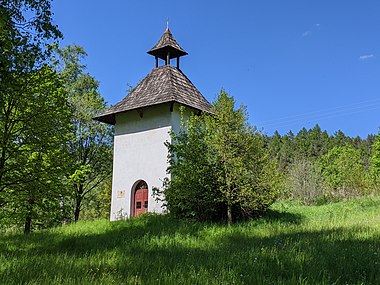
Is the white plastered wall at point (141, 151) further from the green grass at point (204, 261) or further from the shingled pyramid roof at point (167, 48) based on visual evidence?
the green grass at point (204, 261)

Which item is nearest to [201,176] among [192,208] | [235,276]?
[192,208]

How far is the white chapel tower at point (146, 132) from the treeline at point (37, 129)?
8.34 feet

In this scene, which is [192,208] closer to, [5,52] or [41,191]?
[41,191]

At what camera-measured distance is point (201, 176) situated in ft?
44.8

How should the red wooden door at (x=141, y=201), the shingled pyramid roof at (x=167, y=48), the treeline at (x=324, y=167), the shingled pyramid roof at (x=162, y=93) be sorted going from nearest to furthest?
the shingled pyramid roof at (x=162, y=93) < the red wooden door at (x=141, y=201) < the shingled pyramid roof at (x=167, y=48) < the treeline at (x=324, y=167)

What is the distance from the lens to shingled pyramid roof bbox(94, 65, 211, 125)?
721 inches

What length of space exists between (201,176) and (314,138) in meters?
84.8

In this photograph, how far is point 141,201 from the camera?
18719 millimetres

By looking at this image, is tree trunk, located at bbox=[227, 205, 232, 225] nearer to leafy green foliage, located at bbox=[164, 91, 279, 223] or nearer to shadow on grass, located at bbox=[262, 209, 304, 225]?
leafy green foliage, located at bbox=[164, 91, 279, 223]

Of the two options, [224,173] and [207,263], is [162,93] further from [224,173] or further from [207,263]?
[207,263]

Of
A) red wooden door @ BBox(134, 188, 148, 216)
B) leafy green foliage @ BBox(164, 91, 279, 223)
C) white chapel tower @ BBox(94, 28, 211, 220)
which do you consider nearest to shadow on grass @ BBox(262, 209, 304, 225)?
leafy green foliage @ BBox(164, 91, 279, 223)

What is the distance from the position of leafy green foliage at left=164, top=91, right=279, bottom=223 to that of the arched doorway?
4.34 metres

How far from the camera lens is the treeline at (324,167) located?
956 inches

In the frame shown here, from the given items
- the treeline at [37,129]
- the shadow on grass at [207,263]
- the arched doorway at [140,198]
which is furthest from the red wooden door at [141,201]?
the shadow on grass at [207,263]
